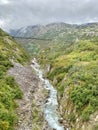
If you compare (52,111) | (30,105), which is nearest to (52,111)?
(52,111)

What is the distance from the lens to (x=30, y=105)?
73312 millimetres

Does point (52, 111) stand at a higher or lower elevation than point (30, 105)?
lower

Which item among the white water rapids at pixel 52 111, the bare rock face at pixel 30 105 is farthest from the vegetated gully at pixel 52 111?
the bare rock face at pixel 30 105

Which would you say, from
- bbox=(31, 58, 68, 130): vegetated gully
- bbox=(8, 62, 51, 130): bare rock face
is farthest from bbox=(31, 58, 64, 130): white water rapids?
bbox=(8, 62, 51, 130): bare rock face

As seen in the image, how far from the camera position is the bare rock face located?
195ft

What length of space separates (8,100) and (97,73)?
25.1 metres

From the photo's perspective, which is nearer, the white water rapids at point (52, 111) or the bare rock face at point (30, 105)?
the bare rock face at point (30, 105)

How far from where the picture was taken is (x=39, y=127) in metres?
58.8

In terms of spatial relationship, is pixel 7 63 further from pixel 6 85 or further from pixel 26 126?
pixel 26 126

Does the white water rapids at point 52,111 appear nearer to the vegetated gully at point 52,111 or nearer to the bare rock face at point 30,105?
the vegetated gully at point 52,111

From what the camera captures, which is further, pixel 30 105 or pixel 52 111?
pixel 30 105

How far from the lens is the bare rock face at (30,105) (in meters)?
59.4

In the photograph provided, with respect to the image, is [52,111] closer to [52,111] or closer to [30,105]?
[52,111]

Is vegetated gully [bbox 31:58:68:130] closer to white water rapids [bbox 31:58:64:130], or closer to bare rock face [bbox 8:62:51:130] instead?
white water rapids [bbox 31:58:64:130]
